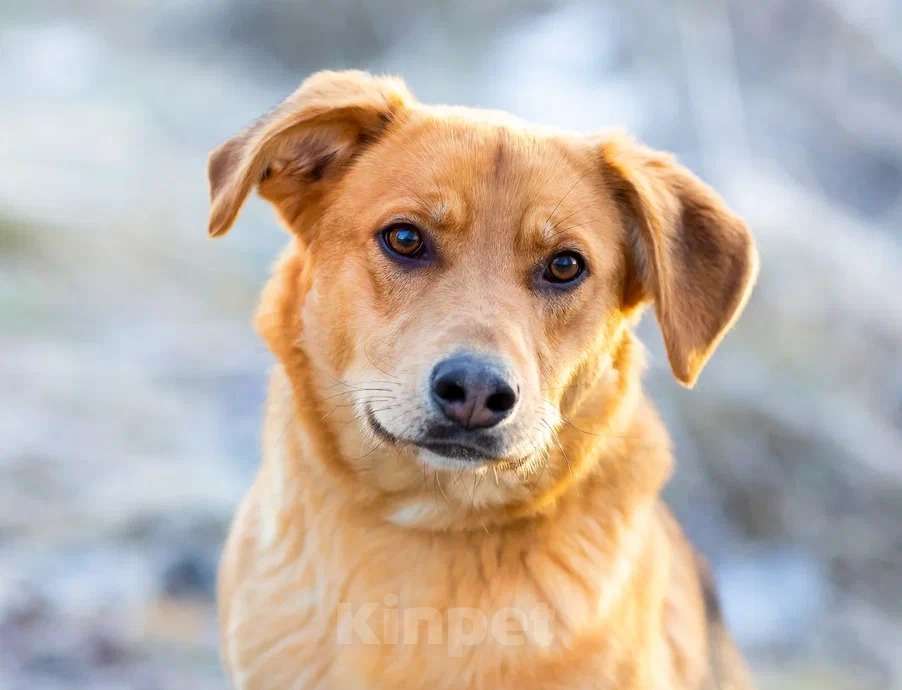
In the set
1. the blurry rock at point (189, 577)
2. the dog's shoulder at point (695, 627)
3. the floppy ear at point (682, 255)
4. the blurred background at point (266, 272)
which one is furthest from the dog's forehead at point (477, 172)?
the blurry rock at point (189, 577)

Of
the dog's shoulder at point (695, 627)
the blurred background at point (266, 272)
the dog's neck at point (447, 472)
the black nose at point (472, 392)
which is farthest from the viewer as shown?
the blurred background at point (266, 272)

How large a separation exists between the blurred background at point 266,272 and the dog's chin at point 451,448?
200 cm

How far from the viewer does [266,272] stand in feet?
23.8

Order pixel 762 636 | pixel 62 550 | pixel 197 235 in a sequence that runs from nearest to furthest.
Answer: pixel 62 550 < pixel 762 636 < pixel 197 235

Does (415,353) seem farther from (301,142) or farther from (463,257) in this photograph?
(301,142)

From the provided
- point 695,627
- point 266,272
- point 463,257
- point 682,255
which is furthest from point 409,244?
point 266,272

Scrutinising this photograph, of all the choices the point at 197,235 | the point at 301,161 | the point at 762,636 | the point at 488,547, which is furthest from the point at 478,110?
the point at 197,235

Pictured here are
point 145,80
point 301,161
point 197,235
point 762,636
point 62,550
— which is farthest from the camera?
point 145,80

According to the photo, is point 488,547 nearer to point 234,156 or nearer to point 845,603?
point 234,156

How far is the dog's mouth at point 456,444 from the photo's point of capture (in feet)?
9.57

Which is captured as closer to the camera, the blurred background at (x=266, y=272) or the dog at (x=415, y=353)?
the dog at (x=415, y=353)

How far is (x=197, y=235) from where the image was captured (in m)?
7.46

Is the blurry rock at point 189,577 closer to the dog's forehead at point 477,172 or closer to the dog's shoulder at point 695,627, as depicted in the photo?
the dog's shoulder at point 695,627

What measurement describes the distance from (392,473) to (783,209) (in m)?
5.15
